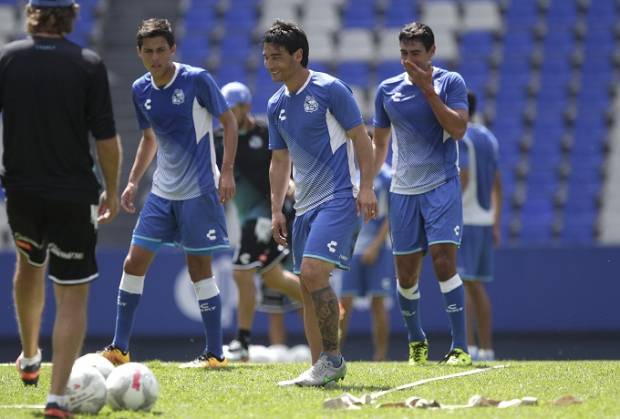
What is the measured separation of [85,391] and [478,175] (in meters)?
7.24

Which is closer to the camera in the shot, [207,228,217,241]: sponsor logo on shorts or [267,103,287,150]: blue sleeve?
[267,103,287,150]: blue sleeve

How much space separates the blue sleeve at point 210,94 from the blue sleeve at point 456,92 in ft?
6.13

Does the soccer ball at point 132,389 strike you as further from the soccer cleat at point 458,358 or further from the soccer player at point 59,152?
the soccer cleat at point 458,358

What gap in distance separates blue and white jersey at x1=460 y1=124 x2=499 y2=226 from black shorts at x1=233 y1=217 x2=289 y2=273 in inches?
86.2

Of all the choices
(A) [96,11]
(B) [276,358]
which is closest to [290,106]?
(B) [276,358]

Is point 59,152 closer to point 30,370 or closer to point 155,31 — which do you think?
point 30,370

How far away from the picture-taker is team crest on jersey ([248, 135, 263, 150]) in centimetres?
1262

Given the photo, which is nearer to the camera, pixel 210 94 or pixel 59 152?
pixel 59 152

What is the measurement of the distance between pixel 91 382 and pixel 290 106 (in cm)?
260

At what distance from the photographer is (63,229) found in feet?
21.5

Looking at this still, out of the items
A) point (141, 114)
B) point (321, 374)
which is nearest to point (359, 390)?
point (321, 374)

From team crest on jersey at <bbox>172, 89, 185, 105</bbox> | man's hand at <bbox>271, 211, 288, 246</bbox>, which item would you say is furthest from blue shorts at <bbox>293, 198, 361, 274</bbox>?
team crest on jersey at <bbox>172, 89, 185, 105</bbox>

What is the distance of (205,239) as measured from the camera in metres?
9.67

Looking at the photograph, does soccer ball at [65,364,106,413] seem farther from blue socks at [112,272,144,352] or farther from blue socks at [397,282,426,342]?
blue socks at [397,282,426,342]
